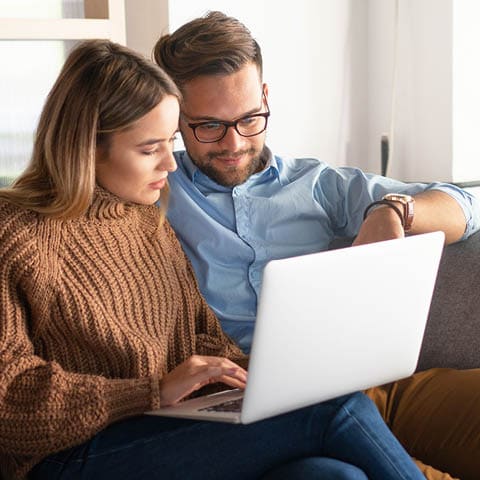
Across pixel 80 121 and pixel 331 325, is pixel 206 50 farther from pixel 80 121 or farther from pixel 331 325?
pixel 331 325

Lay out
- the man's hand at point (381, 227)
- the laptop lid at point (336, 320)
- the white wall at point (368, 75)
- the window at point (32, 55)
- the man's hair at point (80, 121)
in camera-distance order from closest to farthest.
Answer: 1. the laptop lid at point (336, 320)
2. the man's hair at point (80, 121)
3. the man's hand at point (381, 227)
4. the window at point (32, 55)
5. the white wall at point (368, 75)

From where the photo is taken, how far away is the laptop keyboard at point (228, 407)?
4.66 ft

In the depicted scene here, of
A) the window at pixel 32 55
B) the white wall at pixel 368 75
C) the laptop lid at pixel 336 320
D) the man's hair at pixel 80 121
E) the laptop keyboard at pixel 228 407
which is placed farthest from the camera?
the white wall at pixel 368 75

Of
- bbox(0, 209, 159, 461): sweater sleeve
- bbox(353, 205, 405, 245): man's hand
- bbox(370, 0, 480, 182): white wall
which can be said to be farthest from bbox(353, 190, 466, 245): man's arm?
bbox(370, 0, 480, 182): white wall

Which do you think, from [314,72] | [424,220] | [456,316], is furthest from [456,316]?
[314,72]

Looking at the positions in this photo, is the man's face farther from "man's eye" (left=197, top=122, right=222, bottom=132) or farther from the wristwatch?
the wristwatch

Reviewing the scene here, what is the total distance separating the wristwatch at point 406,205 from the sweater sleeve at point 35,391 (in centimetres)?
58

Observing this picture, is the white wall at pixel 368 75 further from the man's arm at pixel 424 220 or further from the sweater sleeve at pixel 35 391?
the sweater sleeve at pixel 35 391

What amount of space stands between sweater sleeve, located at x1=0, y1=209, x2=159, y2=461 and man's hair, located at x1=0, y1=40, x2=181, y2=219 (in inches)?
3.5

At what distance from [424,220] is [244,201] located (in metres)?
0.35

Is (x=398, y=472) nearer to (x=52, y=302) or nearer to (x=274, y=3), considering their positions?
(x=52, y=302)

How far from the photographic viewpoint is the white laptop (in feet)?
4.31

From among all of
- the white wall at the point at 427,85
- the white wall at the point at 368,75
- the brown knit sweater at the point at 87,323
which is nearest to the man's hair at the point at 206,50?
the brown knit sweater at the point at 87,323

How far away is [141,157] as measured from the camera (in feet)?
5.42
